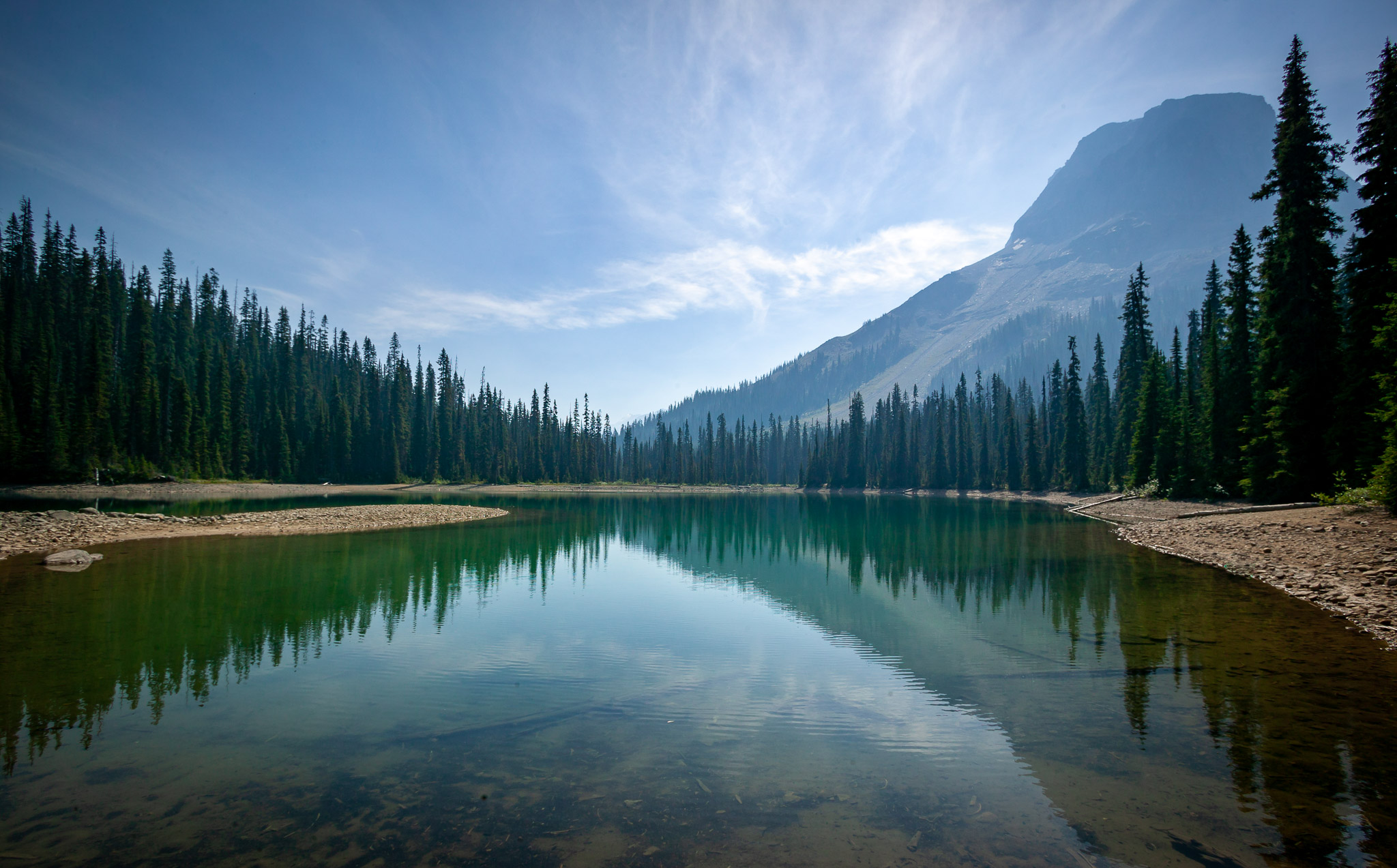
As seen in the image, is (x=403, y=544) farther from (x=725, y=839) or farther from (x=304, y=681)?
(x=725, y=839)

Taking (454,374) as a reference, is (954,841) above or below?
below

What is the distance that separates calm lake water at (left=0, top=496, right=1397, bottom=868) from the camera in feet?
19.9

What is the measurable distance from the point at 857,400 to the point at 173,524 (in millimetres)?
122268

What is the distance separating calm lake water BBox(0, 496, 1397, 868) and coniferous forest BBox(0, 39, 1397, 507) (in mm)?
15215

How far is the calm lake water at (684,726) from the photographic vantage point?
19.9 feet

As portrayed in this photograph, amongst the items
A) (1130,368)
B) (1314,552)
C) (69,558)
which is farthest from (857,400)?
(69,558)

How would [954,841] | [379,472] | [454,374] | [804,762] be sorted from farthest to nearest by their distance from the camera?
[454,374]
[379,472]
[804,762]
[954,841]

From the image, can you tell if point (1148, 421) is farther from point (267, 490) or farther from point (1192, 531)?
point (267, 490)

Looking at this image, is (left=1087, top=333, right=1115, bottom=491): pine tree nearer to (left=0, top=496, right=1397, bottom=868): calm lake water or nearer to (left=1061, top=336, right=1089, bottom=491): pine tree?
(left=1061, top=336, right=1089, bottom=491): pine tree

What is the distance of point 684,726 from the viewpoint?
30.3 ft


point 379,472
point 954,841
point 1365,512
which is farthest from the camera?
point 379,472

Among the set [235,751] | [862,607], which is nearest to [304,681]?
[235,751]

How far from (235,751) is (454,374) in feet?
454

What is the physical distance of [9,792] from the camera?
22.4ft
